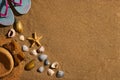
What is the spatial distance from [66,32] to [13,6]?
0.27 metres

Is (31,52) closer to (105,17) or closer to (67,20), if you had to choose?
(67,20)

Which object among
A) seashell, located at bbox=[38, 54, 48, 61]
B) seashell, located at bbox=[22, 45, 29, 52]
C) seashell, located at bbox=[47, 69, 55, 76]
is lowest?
seashell, located at bbox=[47, 69, 55, 76]

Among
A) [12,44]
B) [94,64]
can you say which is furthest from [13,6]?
[94,64]

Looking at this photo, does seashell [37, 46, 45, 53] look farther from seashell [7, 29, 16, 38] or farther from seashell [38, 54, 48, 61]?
seashell [7, 29, 16, 38]

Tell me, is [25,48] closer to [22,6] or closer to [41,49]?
[41,49]

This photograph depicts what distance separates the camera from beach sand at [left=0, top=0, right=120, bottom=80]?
2.16m

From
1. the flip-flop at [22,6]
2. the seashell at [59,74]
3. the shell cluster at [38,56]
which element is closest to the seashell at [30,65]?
the shell cluster at [38,56]

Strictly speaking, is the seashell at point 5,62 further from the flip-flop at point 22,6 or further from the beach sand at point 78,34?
the flip-flop at point 22,6

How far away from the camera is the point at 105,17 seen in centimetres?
217

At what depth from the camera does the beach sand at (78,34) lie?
7.08ft

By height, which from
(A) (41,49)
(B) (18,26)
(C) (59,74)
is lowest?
(C) (59,74)

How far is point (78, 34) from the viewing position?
2.17m

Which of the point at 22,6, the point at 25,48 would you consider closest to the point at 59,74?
the point at 25,48

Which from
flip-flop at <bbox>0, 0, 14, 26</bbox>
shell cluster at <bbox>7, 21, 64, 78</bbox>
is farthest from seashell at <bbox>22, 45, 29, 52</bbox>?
flip-flop at <bbox>0, 0, 14, 26</bbox>
